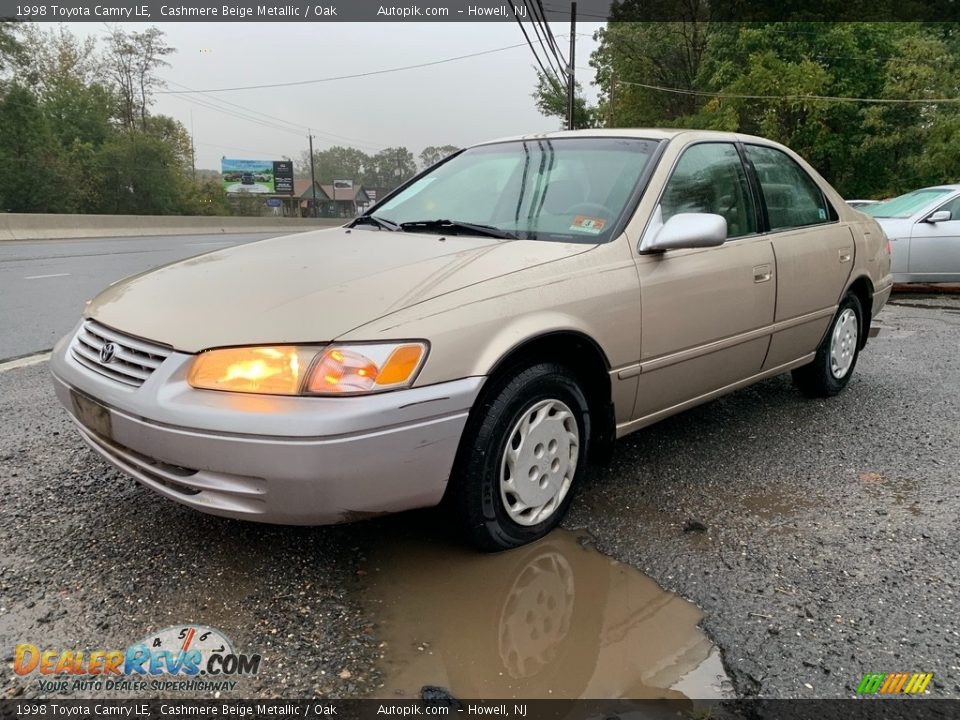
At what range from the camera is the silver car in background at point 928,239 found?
27.8ft

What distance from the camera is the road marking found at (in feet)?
16.0

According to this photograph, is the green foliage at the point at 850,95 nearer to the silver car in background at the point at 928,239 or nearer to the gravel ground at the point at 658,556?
the silver car in background at the point at 928,239

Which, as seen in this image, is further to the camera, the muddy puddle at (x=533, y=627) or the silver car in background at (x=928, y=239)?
the silver car in background at (x=928, y=239)

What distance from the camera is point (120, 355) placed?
2.32 meters

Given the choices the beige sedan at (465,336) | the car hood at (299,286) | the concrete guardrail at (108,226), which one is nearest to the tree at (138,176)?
the concrete guardrail at (108,226)

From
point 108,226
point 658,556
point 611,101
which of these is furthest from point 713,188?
point 611,101

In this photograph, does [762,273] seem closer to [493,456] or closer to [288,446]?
[493,456]

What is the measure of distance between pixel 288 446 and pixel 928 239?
910 cm

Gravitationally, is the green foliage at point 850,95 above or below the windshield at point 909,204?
above

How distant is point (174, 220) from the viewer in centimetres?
2678

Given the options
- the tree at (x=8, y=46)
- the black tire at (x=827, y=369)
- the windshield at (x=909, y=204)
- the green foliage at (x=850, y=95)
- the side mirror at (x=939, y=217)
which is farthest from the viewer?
the tree at (x=8, y=46)

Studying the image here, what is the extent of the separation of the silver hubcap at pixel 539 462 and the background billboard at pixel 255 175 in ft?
225

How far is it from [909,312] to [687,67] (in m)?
38.6

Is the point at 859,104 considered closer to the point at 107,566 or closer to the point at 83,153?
the point at 107,566
